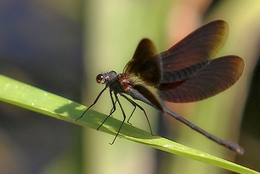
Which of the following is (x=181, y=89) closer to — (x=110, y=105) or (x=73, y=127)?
(x=110, y=105)

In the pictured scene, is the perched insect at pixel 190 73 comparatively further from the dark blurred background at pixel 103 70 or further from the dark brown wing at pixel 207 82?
the dark blurred background at pixel 103 70

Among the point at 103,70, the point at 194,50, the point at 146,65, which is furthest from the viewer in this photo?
the point at 103,70

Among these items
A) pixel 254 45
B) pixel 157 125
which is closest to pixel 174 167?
pixel 157 125

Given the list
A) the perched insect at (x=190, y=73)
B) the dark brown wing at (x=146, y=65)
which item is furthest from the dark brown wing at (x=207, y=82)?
the dark brown wing at (x=146, y=65)

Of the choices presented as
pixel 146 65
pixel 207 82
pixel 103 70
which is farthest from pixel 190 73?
pixel 103 70

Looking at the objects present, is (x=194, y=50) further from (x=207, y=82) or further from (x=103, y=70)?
(x=103, y=70)

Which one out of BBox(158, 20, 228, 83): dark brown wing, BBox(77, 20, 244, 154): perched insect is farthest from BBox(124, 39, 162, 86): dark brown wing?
BBox(158, 20, 228, 83): dark brown wing

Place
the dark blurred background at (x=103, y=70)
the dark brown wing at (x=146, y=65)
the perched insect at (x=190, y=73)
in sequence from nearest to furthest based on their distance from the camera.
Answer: the dark brown wing at (x=146, y=65), the perched insect at (x=190, y=73), the dark blurred background at (x=103, y=70)
